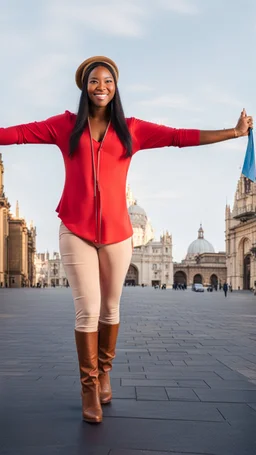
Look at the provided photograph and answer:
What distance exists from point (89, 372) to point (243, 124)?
7.34 ft

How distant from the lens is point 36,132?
4227 mm

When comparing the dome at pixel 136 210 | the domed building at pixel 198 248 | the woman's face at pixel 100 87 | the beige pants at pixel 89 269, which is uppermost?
the dome at pixel 136 210

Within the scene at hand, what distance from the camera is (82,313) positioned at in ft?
13.5

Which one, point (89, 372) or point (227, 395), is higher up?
point (89, 372)

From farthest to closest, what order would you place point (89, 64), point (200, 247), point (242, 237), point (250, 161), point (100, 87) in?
point (200, 247)
point (242, 237)
point (250, 161)
point (89, 64)
point (100, 87)

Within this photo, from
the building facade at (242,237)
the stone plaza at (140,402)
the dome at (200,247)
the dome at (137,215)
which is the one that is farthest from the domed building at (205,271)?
the stone plaza at (140,402)

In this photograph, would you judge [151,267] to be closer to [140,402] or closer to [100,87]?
[140,402]

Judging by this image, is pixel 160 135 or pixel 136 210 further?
pixel 136 210

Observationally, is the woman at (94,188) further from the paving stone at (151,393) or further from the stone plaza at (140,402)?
the paving stone at (151,393)

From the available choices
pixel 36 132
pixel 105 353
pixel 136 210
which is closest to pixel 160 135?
pixel 36 132

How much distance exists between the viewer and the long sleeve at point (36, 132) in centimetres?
414

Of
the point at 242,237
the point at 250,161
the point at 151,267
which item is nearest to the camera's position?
the point at 250,161

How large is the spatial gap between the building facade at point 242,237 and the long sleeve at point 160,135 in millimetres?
60362

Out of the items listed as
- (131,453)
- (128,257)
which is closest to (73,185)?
(128,257)
